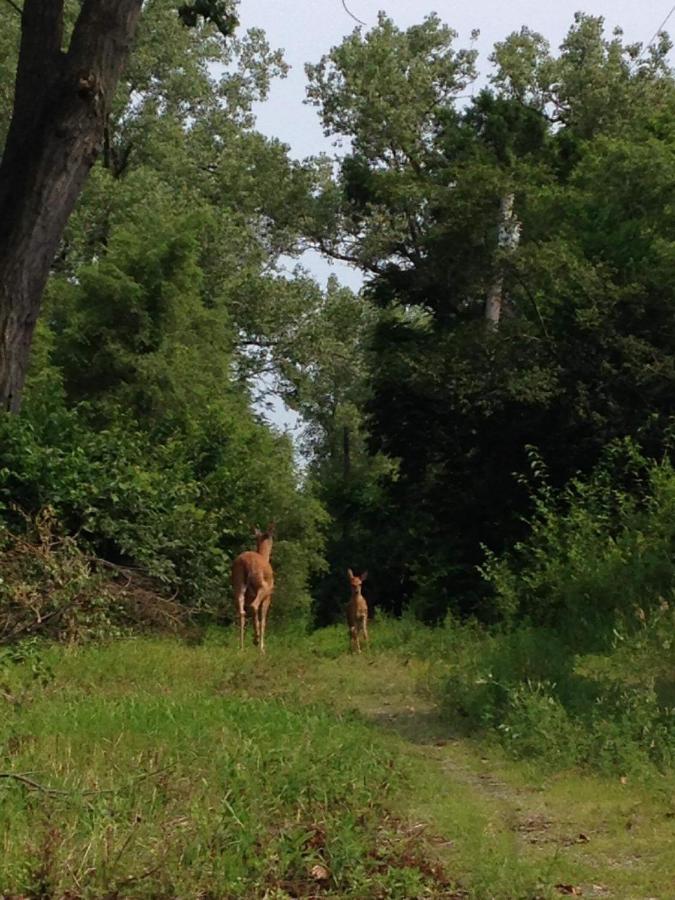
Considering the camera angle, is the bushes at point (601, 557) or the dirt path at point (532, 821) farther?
the bushes at point (601, 557)

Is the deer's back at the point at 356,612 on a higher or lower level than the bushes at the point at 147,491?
lower

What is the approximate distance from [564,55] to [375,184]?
9.94m

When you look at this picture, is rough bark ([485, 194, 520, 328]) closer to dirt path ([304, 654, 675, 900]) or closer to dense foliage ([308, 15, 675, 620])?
dense foliage ([308, 15, 675, 620])

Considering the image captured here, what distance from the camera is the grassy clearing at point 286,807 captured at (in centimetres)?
548

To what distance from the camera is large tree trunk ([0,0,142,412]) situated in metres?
11.5

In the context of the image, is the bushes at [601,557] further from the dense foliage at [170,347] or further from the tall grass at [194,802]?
the tall grass at [194,802]

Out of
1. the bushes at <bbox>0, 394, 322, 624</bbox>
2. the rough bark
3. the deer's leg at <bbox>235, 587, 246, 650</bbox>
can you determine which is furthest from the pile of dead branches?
the rough bark

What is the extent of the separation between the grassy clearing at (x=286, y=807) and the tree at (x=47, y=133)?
12.0ft

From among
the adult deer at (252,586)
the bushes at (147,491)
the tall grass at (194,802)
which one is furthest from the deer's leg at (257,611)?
the tall grass at (194,802)

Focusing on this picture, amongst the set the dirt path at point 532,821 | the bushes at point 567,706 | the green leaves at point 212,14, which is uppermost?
the green leaves at point 212,14

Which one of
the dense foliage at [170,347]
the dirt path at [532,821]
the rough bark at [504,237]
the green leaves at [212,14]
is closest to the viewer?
the dirt path at [532,821]

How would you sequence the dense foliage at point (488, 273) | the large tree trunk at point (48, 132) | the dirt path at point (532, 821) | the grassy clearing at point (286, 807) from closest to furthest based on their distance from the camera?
the grassy clearing at point (286, 807) → the dirt path at point (532, 821) → the large tree trunk at point (48, 132) → the dense foliage at point (488, 273)

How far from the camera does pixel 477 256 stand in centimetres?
3088

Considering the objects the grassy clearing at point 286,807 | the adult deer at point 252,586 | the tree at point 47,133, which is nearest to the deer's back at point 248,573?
the adult deer at point 252,586
